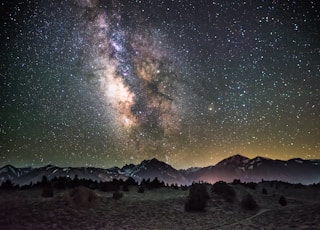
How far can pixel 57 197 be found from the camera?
21688mm

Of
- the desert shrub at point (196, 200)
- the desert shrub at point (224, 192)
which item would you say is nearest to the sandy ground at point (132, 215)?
the desert shrub at point (196, 200)

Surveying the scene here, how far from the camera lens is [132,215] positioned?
65.2 feet

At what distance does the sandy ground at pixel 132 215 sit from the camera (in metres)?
16.9

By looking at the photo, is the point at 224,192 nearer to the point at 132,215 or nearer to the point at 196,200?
the point at 196,200

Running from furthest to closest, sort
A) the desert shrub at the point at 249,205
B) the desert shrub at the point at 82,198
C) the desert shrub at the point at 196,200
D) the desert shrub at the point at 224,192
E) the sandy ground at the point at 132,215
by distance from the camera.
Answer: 1. the desert shrub at the point at 224,192
2. the desert shrub at the point at 249,205
3. the desert shrub at the point at 196,200
4. the desert shrub at the point at 82,198
5. the sandy ground at the point at 132,215

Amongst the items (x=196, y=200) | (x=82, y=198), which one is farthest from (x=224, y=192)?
(x=82, y=198)

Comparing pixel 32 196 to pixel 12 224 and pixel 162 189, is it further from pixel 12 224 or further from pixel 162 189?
pixel 162 189

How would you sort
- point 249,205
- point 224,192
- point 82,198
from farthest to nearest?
point 224,192
point 249,205
point 82,198

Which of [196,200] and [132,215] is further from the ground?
[196,200]

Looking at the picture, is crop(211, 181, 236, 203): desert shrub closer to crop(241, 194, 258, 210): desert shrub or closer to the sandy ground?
crop(241, 194, 258, 210): desert shrub

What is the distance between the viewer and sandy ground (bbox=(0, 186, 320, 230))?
55.3ft

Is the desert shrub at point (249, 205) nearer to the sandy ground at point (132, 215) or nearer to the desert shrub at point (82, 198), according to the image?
the sandy ground at point (132, 215)

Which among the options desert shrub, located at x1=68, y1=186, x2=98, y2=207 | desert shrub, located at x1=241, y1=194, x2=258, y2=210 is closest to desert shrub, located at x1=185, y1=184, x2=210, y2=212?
desert shrub, located at x1=241, y1=194, x2=258, y2=210

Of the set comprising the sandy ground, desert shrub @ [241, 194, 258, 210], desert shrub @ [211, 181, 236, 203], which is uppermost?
desert shrub @ [211, 181, 236, 203]
